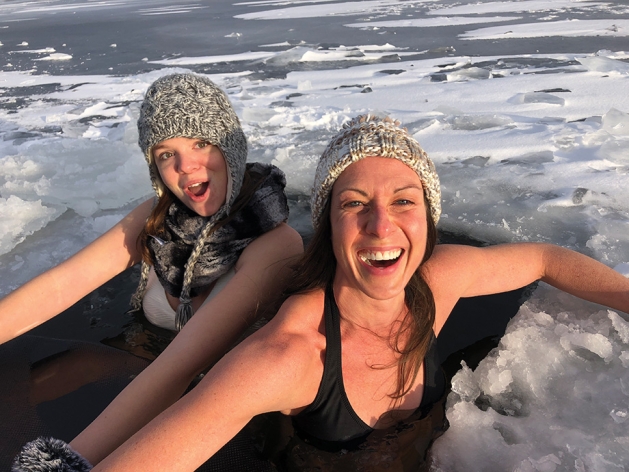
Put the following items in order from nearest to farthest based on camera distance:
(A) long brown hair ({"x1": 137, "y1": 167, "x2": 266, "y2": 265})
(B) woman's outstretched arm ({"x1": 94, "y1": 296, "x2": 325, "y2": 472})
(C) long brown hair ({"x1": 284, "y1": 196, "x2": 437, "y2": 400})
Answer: (B) woman's outstretched arm ({"x1": 94, "y1": 296, "x2": 325, "y2": 472})
(C) long brown hair ({"x1": 284, "y1": 196, "x2": 437, "y2": 400})
(A) long brown hair ({"x1": 137, "y1": 167, "x2": 266, "y2": 265})

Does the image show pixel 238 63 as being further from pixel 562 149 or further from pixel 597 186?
pixel 597 186

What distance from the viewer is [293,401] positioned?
2.07m

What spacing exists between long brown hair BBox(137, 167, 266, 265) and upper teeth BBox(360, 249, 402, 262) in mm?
905

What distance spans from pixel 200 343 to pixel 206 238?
1.86 feet

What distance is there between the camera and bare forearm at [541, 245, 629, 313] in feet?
8.59

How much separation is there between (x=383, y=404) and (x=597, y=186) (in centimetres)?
285

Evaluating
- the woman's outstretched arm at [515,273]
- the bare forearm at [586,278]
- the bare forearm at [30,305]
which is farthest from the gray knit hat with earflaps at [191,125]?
the bare forearm at [586,278]

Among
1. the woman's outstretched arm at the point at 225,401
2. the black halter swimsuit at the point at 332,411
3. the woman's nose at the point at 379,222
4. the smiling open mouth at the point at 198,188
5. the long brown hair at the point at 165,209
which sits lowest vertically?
the black halter swimsuit at the point at 332,411

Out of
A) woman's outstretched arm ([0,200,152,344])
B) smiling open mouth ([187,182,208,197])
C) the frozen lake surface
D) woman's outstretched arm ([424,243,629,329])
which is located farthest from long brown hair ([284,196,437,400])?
woman's outstretched arm ([0,200,152,344])

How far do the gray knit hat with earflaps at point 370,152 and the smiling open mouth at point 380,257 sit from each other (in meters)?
0.29

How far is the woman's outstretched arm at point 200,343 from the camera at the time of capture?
2.08 meters

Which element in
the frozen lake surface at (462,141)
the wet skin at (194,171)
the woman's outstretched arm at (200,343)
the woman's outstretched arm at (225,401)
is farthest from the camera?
the wet skin at (194,171)

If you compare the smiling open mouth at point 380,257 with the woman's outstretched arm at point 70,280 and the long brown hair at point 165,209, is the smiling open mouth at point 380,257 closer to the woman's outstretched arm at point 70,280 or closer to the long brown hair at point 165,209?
the long brown hair at point 165,209

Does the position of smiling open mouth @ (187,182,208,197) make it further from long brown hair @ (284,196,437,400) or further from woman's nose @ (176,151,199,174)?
long brown hair @ (284,196,437,400)
